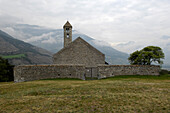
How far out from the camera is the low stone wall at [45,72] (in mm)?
21469

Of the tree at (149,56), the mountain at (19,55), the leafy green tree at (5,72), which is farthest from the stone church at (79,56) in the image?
the mountain at (19,55)

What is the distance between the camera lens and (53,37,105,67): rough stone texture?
29.1 m

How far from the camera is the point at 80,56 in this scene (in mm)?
29219

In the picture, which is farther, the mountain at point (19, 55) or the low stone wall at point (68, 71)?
the mountain at point (19, 55)

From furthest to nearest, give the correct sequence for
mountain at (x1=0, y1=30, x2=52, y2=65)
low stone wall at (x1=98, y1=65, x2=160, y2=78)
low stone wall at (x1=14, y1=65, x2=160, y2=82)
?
1. mountain at (x1=0, y1=30, x2=52, y2=65)
2. low stone wall at (x1=98, y1=65, x2=160, y2=78)
3. low stone wall at (x1=14, y1=65, x2=160, y2=82)

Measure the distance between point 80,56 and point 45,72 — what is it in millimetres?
9486

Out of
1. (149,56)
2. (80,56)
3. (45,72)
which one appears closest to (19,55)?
(80,56)

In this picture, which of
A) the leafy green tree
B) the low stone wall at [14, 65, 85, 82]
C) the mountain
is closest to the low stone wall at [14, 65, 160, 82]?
the low stone wall at [14, 65, 85, 82]

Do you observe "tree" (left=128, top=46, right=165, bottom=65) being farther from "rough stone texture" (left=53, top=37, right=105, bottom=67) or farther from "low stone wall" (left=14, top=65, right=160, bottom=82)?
"rough stone texture" (left=53, top=37, right=105, bottom=67)

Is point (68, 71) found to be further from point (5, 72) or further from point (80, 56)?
point (5, 72)

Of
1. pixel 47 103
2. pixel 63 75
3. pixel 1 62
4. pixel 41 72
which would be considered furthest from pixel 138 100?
pixel 1 62

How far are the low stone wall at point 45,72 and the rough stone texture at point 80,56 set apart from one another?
590cm

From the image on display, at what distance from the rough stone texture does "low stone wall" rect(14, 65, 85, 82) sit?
5.90 meters

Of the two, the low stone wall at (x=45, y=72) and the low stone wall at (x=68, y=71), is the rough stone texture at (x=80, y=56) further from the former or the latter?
the low stone wall at (x=45, y=72)
